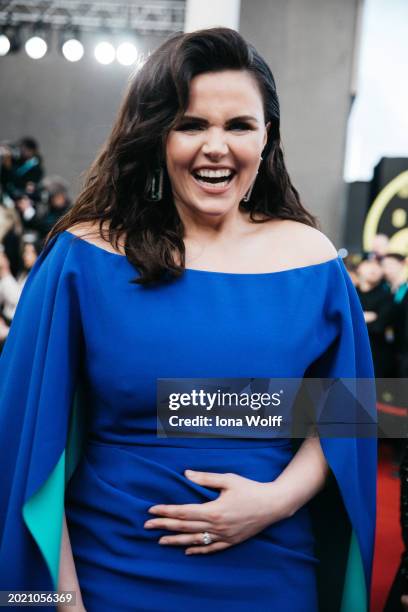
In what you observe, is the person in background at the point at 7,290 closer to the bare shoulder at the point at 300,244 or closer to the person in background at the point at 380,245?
the person in background at the point at 380,245

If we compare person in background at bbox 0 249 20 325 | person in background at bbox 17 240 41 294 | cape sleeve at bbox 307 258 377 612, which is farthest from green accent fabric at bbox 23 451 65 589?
person in background at bbox 17 240 41 294

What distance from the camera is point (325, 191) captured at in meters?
7.87

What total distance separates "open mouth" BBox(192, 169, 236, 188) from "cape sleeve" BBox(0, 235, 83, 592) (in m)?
0.26

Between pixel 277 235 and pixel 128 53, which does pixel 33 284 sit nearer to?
pixel 277 235

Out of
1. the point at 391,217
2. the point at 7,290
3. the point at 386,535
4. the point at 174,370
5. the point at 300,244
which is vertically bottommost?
→ the point at 386,535

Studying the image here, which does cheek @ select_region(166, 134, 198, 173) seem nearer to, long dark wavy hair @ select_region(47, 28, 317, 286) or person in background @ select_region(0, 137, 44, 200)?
long dark wavy hair @ select_region(47, 28, 317, 286)

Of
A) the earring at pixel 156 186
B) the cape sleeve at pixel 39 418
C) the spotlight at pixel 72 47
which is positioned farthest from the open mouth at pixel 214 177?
the spotlight at pixel 72 47

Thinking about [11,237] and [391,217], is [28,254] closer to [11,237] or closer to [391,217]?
[11,237]

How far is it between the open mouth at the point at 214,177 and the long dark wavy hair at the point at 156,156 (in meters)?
0.09

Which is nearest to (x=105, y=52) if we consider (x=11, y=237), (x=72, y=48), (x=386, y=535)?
(x=72, y=48)

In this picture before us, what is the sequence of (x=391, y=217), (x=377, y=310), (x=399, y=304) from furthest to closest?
1. (x=391, y=217)
2. (x=377, y=310)
3. (x=399, y=304)

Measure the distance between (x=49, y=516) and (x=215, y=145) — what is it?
0.67m

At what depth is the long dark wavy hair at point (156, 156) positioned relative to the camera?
4.13ft

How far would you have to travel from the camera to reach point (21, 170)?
315 inches
